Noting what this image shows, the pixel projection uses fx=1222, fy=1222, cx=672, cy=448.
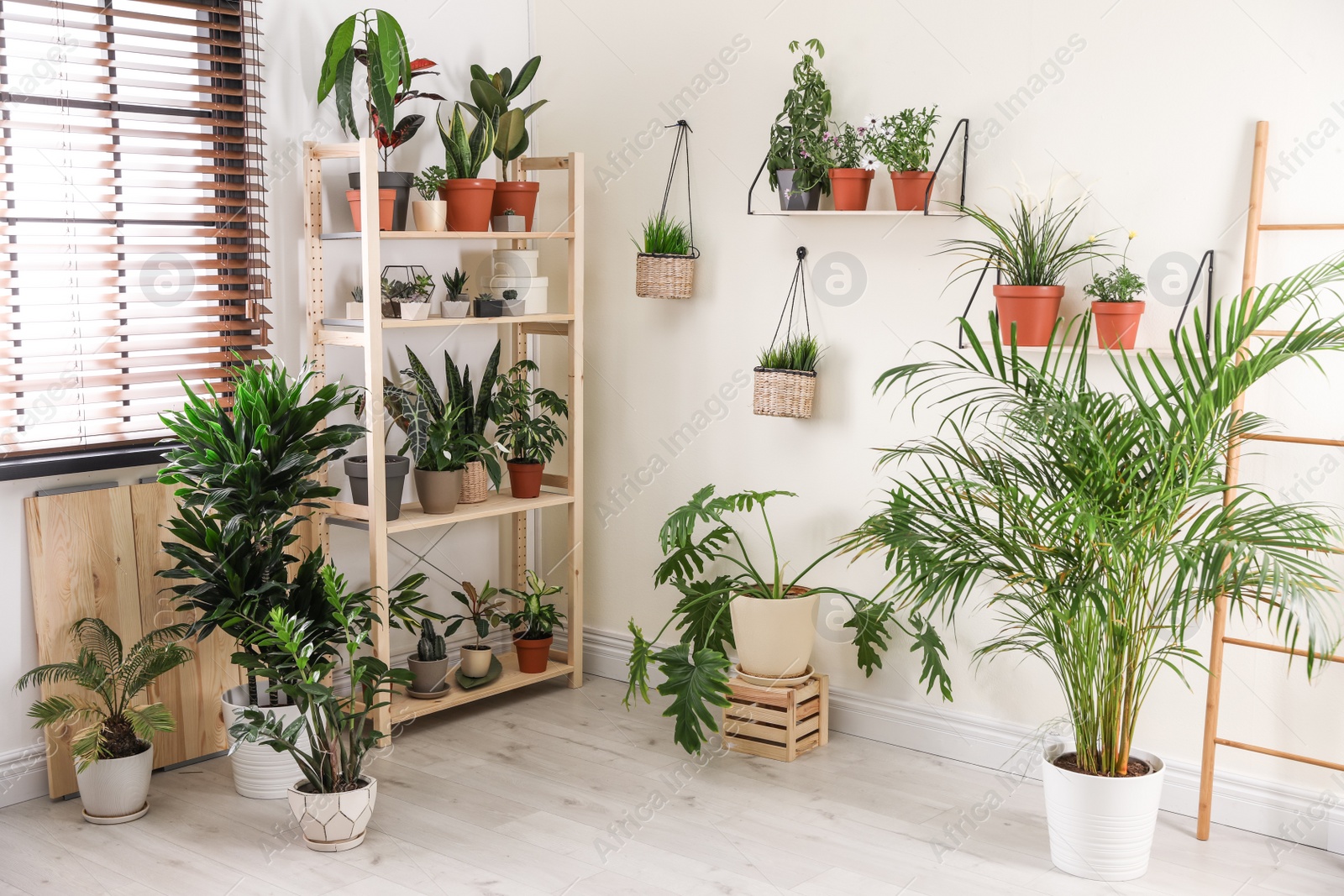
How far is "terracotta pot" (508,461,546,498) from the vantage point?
412 cm

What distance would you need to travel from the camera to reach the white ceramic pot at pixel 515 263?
4031 mm

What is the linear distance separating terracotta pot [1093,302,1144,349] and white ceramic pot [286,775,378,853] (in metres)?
2.21

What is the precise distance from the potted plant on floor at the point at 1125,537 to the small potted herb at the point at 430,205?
164 cm

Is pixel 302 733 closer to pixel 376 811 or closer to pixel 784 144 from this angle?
pixel 376 811

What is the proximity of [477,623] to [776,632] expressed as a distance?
3.42 ft

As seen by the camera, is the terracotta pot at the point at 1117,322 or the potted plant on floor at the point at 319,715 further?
the terracotta pot at the point at 1117,322

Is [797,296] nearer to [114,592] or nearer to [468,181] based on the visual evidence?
[468,181]

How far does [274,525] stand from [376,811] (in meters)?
0.81

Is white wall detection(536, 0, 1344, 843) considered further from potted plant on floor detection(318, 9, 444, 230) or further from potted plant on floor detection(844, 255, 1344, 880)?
potted plant on floor detection(318, 9, 444, 230)

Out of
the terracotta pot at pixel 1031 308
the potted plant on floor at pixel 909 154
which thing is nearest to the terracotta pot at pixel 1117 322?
the terracotta pot at pixel 1031 308

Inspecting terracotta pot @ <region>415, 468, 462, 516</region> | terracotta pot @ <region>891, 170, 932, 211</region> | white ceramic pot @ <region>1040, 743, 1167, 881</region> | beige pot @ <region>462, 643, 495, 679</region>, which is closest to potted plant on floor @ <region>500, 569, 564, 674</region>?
beige pot @ <region>462, 643, 495, 679</region>

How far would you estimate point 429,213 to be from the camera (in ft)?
12.5

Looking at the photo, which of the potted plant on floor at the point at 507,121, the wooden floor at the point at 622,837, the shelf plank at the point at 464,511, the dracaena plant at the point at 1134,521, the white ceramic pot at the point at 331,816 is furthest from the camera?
the potted plant on floor at the point at 507,121

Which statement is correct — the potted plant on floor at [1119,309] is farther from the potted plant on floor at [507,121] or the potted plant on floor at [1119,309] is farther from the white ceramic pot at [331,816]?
the white ceramic pot at [331,816]
